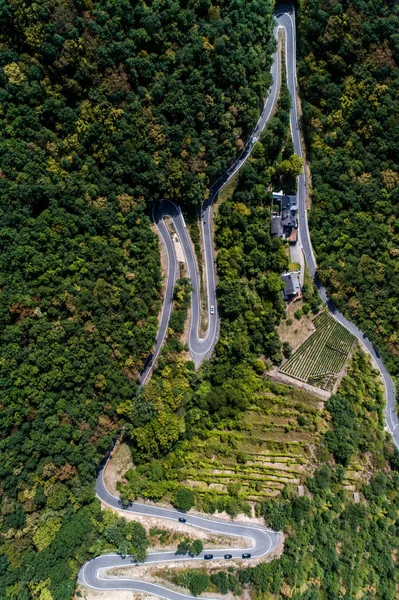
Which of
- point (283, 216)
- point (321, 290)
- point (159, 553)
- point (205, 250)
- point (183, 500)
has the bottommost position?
point (159, 553)

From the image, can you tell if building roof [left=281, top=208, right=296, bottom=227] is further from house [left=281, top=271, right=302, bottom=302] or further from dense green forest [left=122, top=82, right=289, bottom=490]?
house [left=281, top=271, right=302, bottom=302]

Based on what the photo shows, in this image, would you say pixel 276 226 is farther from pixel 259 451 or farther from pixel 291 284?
pixel 259 451

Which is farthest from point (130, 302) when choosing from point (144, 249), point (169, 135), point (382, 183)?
point (382, 183)

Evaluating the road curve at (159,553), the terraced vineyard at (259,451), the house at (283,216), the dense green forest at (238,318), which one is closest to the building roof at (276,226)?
the house at (283,216)

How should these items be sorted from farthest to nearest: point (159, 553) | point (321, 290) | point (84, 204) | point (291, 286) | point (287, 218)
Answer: point (321, 290), point (287, 218), point (291, 286), point (84, 204), point (159, 553)

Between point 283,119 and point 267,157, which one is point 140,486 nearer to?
point 267,157

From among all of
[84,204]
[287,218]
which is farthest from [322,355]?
[84,204]

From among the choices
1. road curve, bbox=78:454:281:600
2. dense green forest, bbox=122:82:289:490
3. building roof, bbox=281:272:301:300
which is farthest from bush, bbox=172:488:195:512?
building roof, bbox=281:272:301:300
